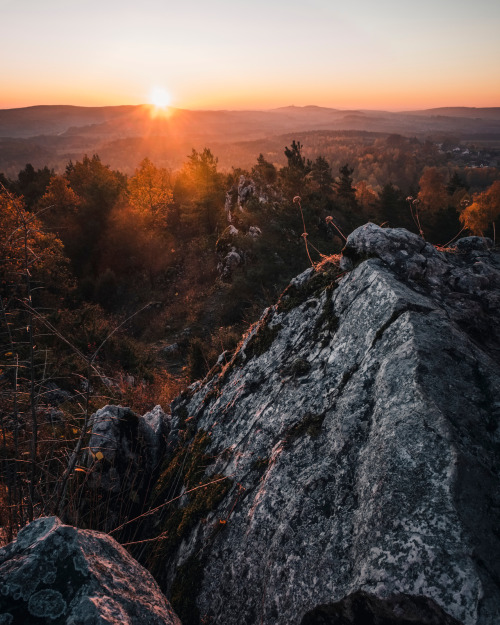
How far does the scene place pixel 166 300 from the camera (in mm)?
28438

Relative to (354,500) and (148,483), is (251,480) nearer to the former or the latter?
(354,500)

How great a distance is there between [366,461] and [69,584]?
1.82 m

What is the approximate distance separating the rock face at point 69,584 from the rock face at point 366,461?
0.79m

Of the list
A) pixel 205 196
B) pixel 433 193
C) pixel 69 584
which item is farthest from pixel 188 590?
pixel 433 193

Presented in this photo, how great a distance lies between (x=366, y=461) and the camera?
215cm

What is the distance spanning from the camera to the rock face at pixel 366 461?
164 cm

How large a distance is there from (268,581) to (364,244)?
3.44 meters

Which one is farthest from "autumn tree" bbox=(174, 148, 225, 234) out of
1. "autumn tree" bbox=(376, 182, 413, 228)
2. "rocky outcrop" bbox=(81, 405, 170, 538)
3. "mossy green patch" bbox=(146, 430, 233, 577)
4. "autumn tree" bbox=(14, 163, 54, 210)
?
"mossy green patch" bbox=(146, 430, 233, 577)

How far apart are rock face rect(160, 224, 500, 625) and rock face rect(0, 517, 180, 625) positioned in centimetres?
79

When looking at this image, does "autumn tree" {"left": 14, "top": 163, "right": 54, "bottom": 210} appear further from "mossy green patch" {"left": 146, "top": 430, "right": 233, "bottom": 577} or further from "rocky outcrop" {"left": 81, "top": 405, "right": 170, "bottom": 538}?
"mossy green patch" {"left": 146, "top": 430, "right": 233, "bottom": 577}

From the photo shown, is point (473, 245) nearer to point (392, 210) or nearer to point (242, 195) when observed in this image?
point (242, 195)

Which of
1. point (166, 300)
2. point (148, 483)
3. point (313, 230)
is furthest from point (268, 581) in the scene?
point (166, 300)

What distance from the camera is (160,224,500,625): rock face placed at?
1.64 metres

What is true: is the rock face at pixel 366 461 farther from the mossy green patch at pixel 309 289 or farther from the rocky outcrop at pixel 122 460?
the rocky outcrop at pixel 122 460
